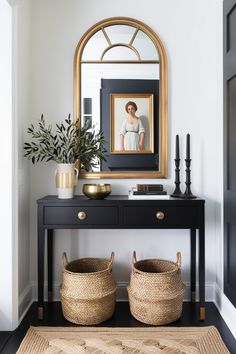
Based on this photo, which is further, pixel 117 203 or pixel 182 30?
pixel 182 30

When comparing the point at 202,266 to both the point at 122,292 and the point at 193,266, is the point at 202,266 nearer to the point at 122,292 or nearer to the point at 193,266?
the point at 193,266

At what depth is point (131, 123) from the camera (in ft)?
7.65

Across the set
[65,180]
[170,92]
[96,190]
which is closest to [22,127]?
[65,180]

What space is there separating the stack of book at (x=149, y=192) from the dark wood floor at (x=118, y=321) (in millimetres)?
811

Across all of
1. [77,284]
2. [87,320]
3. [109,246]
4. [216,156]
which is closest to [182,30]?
[216,156]

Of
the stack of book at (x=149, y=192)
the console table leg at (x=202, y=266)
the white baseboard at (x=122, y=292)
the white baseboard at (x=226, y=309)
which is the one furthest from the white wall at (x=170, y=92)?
the console table leg at (x=202, y=266)

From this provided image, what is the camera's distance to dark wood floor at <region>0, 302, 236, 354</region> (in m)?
1.76

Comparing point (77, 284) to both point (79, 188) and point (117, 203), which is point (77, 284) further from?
point (79, 188)

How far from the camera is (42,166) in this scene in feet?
7.67

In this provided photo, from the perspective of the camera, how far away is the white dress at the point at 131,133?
7.65ft

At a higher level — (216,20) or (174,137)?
(216,20)

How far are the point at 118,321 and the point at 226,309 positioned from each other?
2.34 ft

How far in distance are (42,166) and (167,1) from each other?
1.57m

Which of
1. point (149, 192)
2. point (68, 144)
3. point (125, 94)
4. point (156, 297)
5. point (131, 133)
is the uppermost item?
point (125, 94)
